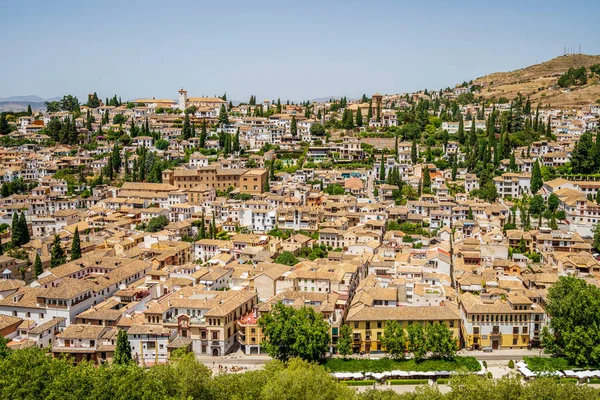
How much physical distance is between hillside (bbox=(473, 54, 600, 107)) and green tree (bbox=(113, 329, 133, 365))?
69.9m

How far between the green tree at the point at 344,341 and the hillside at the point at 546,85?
→ 63.7m

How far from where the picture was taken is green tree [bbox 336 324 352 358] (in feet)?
78.9

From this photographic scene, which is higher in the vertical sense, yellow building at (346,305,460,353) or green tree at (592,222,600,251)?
green tree at (592,222,600,251)

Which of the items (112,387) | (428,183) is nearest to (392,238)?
(428,183)

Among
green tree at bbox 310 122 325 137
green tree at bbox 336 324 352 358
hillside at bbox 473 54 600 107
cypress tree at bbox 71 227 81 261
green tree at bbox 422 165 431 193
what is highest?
hillside at bbox 473 54 600 107

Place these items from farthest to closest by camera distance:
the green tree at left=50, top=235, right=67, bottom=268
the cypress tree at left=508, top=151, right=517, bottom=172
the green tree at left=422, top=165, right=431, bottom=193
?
the cypress tree at left=508, top=151, right=517, bottom=172
the green tree at left=422, top=165, right=431, bottom=193
the green tree at left=50, top=235, right=67, bottom=268

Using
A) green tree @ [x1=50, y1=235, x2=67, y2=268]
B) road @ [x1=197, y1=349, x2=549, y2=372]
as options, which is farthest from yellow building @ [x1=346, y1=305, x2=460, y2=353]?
green tree @ [x1=50, y1=235, x2=67, y2=268]

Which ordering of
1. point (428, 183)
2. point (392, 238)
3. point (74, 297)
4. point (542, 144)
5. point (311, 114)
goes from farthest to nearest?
point (311, 114) → point (542, 144) → point (428, 183) → point (392, 238) → point (74, 297)

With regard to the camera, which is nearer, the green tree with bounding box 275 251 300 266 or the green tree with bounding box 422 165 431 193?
the green tree with bounding box 275 251 300 266

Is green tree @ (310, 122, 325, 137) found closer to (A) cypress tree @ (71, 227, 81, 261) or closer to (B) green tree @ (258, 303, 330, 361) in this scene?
(A) cypress tree @ (71, 227, 81, 261)

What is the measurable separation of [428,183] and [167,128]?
1177 inches

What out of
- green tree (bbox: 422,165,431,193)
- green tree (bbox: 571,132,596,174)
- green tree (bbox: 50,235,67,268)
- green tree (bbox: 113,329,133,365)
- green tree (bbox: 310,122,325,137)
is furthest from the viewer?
green tree (bbox: 310,122,325,137)

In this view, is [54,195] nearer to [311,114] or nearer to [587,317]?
[311,114]

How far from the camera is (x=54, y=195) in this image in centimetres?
4575
